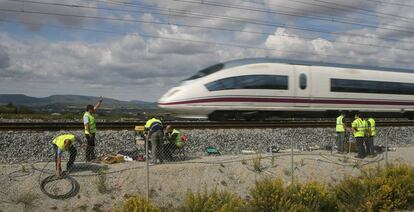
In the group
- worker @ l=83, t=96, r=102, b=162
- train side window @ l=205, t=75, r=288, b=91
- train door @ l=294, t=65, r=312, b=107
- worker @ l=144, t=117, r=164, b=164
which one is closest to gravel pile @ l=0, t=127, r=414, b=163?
worker @ l=83, t=96, r=102, b=162

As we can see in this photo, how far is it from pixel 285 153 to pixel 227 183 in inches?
132

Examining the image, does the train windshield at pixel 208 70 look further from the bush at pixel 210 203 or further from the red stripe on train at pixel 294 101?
the bush at pixel 210 203

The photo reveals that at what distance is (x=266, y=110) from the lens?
19109mm

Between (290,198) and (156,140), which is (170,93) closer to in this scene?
(156,140)

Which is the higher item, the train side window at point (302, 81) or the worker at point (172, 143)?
the train side window at point (302, 81)

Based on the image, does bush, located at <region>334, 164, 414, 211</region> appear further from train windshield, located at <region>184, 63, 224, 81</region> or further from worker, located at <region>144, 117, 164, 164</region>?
train windshield, located at <region>184, 63, 224, 81</region>

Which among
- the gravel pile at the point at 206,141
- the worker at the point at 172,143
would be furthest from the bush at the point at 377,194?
the gravel pile at the point at 206,141

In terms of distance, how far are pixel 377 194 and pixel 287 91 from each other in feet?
32.7

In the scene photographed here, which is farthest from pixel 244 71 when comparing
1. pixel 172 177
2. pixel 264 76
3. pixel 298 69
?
pixel 172 177

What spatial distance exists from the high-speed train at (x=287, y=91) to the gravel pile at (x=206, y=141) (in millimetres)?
2226

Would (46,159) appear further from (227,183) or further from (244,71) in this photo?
(244,71)

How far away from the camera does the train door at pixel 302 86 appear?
1995 cm

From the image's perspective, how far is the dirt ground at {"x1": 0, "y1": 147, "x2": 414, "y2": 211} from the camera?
9.41 m

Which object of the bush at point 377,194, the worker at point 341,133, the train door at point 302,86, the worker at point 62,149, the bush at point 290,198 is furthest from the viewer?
the train door at point 302,86
